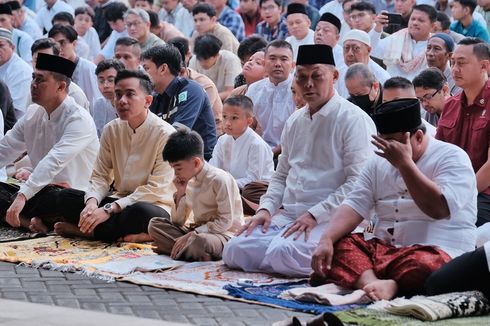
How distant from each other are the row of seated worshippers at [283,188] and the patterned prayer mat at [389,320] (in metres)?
0.29

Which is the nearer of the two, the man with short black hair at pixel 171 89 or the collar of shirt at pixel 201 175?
the collar of shirt at pixel 201 175

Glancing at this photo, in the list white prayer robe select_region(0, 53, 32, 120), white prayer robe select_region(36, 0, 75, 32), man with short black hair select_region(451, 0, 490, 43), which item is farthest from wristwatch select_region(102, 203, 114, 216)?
white prayer robe select_region(36, 0, 75, 32)

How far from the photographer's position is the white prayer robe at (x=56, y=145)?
7418 mm

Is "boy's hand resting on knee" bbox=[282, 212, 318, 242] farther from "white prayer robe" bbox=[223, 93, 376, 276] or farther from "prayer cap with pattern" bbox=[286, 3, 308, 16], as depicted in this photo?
"prayer cap with pattern" bbox=[286, 3, 308, 16]

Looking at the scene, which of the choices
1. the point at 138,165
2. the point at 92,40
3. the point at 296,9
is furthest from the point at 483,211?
the point at 92,40

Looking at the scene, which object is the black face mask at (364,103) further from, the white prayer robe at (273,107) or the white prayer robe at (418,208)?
the white prayer robe at (418,208)

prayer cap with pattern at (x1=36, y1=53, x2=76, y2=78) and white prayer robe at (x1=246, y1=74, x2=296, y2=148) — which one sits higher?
prayer cap with pattern at (x1=36, y1=53, x2=76, y2=78)

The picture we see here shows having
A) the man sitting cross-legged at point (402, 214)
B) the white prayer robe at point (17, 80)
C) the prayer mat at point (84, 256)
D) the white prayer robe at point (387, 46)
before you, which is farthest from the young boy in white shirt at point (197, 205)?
the white prayer robe at point (17, 80)

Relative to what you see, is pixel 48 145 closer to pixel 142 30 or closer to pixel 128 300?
pixel 128 300

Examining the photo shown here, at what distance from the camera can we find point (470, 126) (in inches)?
261

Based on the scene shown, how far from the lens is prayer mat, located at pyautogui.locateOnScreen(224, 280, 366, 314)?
204 inches

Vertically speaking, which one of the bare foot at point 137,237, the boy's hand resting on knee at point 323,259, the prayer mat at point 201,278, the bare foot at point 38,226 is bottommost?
the bare foot at point 38,226

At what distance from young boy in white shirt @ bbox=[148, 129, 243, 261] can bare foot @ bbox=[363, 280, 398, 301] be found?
1343 mm

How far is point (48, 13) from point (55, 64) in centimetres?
781
